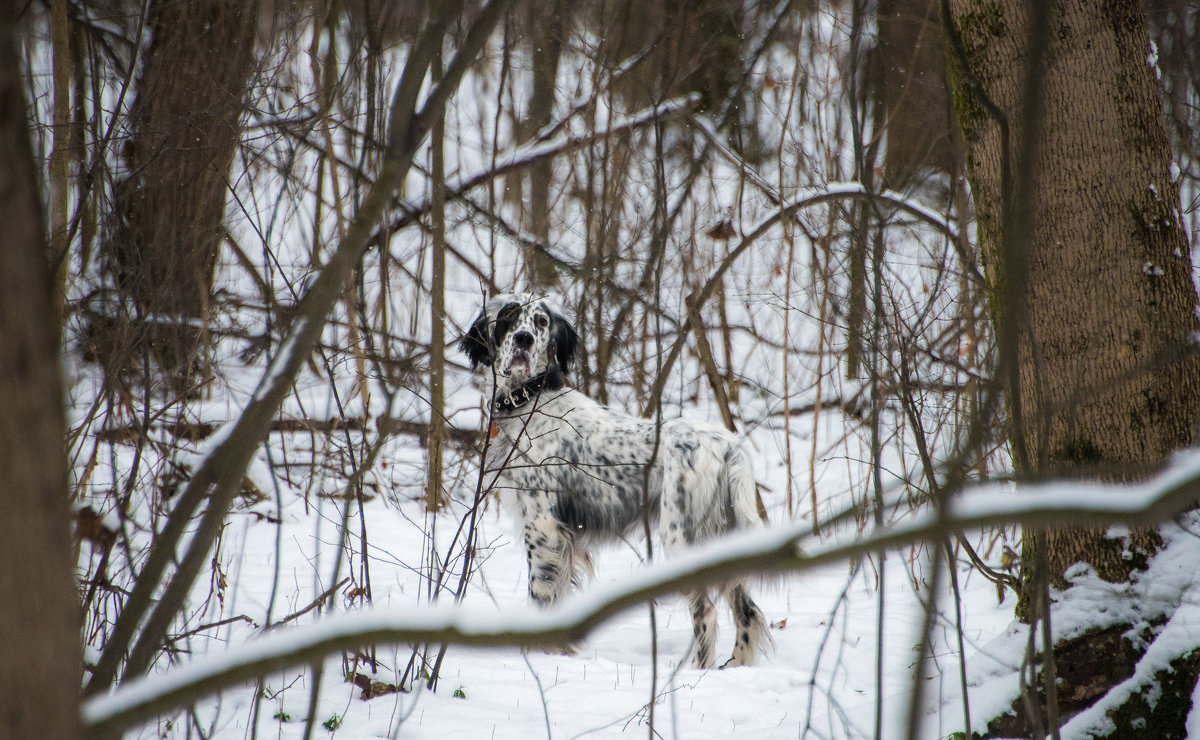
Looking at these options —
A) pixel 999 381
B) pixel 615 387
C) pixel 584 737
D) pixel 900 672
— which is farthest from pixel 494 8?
pixel 615 387

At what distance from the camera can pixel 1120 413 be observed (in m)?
2.52

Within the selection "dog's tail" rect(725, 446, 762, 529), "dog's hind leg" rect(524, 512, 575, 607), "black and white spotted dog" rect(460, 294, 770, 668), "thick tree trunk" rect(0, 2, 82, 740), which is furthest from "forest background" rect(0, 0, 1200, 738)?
"dog's tail" rect(725, 446, 762, 529)

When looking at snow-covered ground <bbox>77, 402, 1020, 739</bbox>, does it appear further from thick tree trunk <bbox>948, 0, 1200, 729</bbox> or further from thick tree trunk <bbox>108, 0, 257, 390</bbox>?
thick tree trunk <bbox>108, 0, 257, 390</bbox>

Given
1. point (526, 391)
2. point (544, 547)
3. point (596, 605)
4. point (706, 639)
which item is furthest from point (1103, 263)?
point (544, 547)

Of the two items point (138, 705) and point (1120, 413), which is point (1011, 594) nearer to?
point (1120, 413)

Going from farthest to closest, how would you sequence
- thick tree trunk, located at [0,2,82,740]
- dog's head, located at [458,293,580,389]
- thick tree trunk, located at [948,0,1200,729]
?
dog's head, located at [458,293,580,389]
thick tree trunk, located at [948,0,1200,729]
thick tree trunk, located at [0,2,82,740]

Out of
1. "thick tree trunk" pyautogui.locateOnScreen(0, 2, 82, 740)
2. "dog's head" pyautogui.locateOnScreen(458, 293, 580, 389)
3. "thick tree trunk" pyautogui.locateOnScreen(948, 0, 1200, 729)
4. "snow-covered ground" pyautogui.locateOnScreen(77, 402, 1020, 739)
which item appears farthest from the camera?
"dog's head" pyautogui.locateOnScreen(458, 293, 580, 389)

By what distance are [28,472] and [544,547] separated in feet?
14.8

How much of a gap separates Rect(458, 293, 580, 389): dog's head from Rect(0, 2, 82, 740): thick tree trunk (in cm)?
441

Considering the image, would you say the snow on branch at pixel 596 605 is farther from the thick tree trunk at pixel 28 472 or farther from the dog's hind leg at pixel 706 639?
the dog's hind leg at pixel 706 639

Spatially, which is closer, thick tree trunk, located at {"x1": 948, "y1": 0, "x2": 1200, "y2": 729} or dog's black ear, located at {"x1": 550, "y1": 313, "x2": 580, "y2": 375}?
thick tree trunk, located at {"x1": 948, "y1": 0, "x2": 1200, "y2": 729}

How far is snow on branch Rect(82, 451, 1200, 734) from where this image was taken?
2.06 feet

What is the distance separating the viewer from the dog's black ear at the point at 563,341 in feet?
16.9

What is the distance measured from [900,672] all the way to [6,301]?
3609mm
